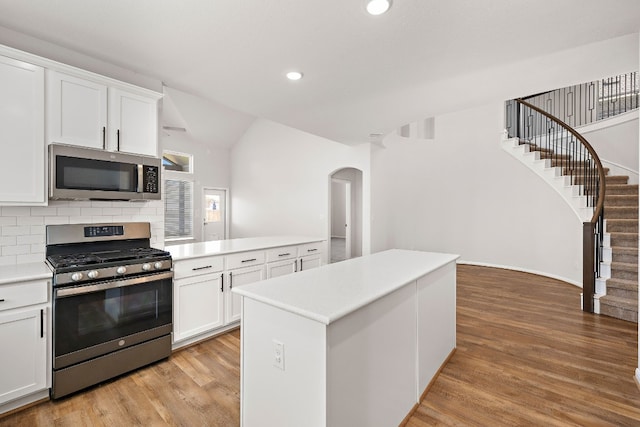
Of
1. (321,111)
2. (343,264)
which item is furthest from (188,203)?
(343,264)

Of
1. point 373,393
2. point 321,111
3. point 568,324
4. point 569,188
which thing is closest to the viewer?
point 373,393

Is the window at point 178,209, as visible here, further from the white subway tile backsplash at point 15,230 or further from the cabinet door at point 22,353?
the cabinet door at point 22,353

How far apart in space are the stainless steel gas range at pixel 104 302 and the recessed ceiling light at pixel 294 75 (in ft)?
6.23

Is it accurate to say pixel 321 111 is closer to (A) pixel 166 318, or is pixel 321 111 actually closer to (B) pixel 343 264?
(B) pixel 343 264

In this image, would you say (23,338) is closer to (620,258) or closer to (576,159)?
(620,258)

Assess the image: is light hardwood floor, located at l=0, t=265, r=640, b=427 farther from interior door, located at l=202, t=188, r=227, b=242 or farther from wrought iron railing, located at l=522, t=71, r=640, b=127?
interior door, located at l=202, t=188, r=227, b=242

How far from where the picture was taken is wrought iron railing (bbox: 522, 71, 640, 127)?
5.97 metres

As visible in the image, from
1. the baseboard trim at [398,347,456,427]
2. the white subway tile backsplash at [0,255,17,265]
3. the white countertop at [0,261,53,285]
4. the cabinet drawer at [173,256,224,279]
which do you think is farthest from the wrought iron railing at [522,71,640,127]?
the white subway tile backsplash at [0,255,17,265]

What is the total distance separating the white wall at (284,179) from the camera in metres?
6.27

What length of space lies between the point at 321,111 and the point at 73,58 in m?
2.37

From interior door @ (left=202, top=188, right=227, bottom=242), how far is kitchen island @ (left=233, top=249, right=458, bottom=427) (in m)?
6.67

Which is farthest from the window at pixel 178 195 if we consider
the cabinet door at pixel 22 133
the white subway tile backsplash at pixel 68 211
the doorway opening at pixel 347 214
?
the cabinet door at pixel 22 133

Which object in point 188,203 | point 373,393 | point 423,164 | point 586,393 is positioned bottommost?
point 586,393

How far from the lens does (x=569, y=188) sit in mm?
5023
